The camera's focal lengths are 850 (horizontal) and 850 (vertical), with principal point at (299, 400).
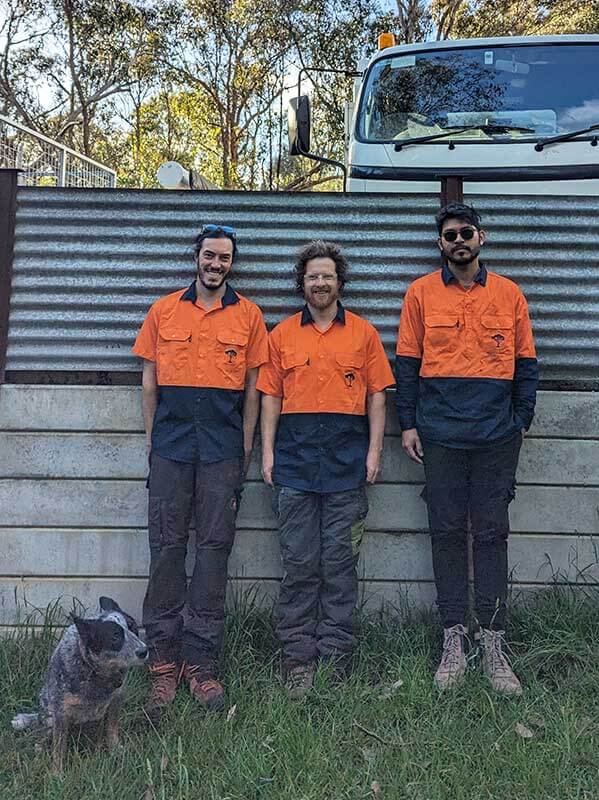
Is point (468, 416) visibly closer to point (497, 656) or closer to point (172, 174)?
point (497, 656)

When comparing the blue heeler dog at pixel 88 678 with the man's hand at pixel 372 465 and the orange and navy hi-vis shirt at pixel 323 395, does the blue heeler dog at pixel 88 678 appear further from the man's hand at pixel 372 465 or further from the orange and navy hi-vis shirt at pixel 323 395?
the man's hand at pixel 372 465

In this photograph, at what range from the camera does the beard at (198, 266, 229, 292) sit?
4.00m

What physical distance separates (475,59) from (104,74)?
19.9 m

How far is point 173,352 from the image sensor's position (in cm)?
398

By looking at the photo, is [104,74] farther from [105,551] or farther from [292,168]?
[105,551]

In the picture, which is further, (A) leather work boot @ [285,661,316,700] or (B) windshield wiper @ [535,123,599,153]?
(B) windshield wiper @ [535,123,599,153]

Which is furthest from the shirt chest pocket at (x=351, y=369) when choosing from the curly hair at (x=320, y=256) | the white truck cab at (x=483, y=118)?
the white truck cab at (x=483, y=118)

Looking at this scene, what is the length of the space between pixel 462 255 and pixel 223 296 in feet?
3.76

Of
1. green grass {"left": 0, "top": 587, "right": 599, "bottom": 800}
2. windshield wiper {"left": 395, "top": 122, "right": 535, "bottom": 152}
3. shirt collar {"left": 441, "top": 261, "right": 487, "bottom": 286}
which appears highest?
windshield wiper {"left": 395, "top": 122, "right": 535, "bottom": 152}

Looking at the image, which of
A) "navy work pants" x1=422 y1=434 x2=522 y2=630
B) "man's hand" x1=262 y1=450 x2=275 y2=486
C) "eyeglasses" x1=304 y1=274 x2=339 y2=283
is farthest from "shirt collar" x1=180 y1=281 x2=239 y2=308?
"navy work pants" x1=422 y1=434 x2=522 y2=630

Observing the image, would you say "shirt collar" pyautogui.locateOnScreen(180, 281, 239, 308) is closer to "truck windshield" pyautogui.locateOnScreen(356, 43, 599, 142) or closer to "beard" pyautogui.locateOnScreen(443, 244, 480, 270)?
"beard" pyautogui.locateOnScreen(443, 244, 480, 270)

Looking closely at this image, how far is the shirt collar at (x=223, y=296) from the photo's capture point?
407cm

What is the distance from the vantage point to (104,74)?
23.6 metres

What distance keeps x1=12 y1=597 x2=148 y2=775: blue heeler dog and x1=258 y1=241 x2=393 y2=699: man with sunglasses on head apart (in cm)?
88
